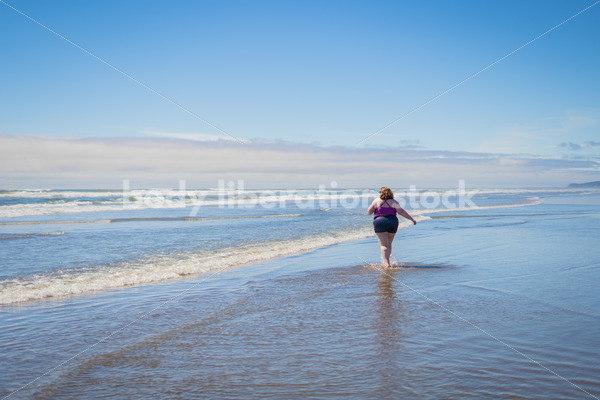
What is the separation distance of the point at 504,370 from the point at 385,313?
208 cm

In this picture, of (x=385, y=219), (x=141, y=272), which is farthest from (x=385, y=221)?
(x=141, y=272)

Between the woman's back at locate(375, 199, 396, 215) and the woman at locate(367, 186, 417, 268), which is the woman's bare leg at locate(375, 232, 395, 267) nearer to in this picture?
the woman at locate(367, 186, 417, 268)

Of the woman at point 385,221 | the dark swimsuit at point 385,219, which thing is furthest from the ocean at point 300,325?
the dark swimsuit at point 385,219

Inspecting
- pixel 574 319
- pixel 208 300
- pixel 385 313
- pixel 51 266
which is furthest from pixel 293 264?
pixel 574 319

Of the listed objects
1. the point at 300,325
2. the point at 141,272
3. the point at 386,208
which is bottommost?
the point at 300,325

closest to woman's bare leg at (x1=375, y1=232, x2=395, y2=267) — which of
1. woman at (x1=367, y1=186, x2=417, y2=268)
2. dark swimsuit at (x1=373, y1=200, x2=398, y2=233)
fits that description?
woman at (x1=367, y1=186, x2=417, y2=268)

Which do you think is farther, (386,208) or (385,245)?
(386,208)

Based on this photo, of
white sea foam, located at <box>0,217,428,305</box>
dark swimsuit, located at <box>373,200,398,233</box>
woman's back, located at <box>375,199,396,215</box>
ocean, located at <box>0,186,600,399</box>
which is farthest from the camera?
Result: woman's back, located at <box>375,199,396,215</box>

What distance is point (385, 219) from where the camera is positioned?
9953mm

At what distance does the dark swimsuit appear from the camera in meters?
9.87

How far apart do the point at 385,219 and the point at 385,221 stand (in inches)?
2.1

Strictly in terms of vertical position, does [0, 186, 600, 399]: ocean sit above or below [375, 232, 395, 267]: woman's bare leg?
below

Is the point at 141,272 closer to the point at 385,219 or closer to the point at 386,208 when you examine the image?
the point at 385,219

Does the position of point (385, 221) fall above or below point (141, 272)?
above
